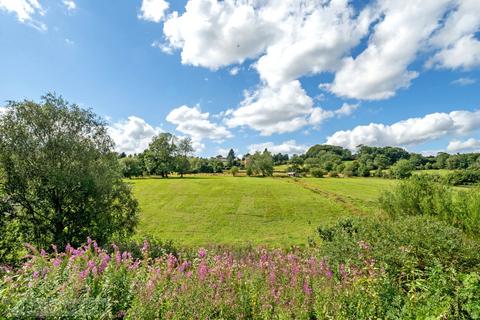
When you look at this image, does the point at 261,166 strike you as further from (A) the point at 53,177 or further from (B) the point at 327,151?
(A) the point at 53,177

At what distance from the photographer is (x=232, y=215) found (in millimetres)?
30109

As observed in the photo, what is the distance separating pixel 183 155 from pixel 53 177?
7632cm

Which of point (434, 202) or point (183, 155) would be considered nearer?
point (434, 202)

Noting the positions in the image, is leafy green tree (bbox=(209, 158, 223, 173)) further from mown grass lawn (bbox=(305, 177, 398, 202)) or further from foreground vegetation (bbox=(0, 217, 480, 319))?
foreground vegetation (bbox=(0, 217, 480, 319))

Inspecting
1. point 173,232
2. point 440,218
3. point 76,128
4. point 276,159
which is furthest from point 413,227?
point 276,159

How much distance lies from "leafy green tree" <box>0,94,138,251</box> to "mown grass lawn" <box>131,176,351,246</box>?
3.17 meters

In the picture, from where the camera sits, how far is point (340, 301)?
4.93m

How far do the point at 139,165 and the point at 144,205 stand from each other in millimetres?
48720

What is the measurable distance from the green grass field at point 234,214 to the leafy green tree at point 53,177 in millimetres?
3167

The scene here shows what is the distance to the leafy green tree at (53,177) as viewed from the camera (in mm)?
11281

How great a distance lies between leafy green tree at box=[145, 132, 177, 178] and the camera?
78.6m

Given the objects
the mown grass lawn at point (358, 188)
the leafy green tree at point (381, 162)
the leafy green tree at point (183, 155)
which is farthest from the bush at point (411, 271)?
the leafy green tree at point (381, 162)

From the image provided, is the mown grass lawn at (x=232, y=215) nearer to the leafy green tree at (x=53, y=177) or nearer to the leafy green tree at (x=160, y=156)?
the leafy green tree at (x=53, y=177)

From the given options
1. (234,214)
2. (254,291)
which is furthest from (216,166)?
(254,291)
